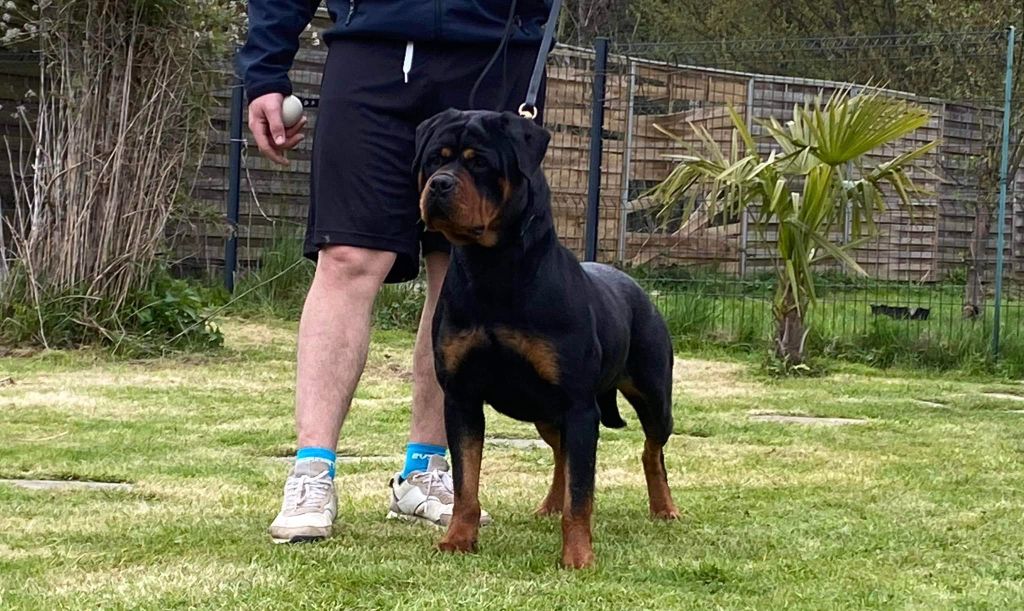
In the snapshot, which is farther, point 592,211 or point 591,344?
point 592,211

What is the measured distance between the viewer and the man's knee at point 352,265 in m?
3.59

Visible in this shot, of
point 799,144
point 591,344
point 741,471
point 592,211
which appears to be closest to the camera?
point 591,344

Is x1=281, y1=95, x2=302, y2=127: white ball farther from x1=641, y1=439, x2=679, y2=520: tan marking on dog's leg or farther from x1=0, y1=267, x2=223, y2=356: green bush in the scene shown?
x1=0, y1=267, x2=223, y2=356: green bush

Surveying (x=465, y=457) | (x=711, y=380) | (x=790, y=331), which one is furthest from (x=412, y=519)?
(x=790, y=331)

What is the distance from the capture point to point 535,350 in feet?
10.5

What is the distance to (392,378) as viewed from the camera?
7305 millimetres

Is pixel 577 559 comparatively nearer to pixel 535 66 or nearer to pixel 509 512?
pixel 509 512

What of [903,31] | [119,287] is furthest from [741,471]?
[903,31]

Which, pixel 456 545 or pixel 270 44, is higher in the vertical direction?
pixel 270 44

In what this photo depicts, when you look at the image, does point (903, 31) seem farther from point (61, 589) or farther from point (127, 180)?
point (61, 589)

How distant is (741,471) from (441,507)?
1.34 meters

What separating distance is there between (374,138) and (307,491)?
901 mm

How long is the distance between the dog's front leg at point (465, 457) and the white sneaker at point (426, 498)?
324mm

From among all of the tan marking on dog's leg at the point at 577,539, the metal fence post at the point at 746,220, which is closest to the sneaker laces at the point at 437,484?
the tan marking on dog's leg at the point at 577,539
